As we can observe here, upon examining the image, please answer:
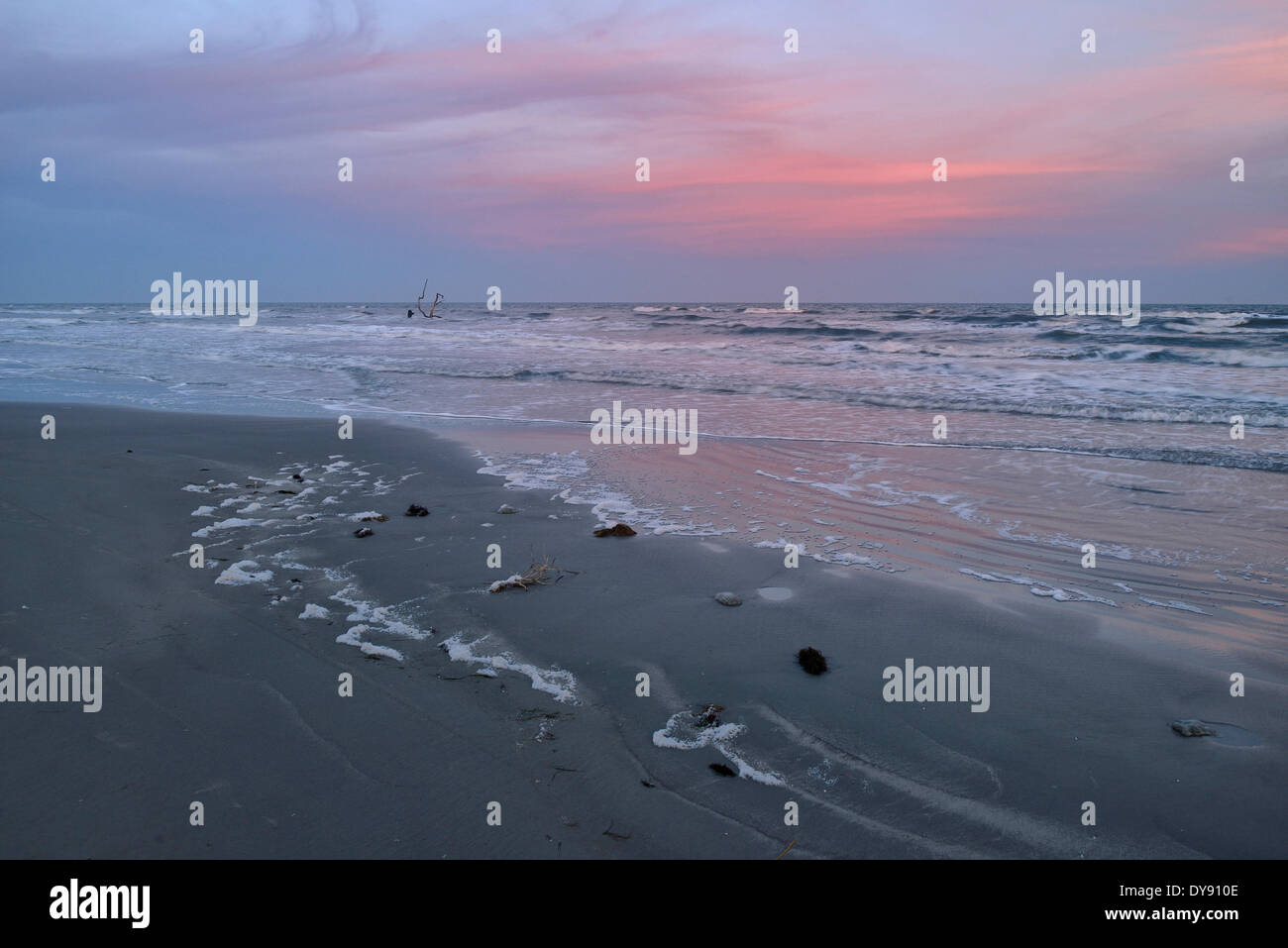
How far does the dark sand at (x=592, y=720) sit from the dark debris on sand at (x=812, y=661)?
8 centimetres

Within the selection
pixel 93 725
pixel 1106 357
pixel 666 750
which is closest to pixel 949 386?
pixel 1106 357

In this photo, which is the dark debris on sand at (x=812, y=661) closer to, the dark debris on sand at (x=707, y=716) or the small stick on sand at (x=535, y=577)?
the dark debris on sand at (x=707, y=716)

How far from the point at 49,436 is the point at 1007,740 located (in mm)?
10697

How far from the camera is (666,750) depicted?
303 cm

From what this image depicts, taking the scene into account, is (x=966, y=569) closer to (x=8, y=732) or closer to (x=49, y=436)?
(x=8, y=732)
